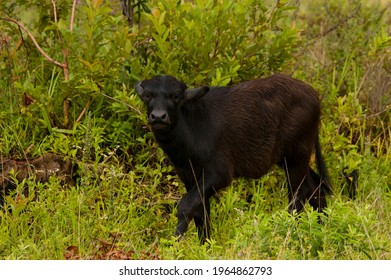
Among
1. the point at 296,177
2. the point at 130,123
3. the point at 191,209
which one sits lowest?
the point at 296,177

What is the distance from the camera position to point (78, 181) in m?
8.09

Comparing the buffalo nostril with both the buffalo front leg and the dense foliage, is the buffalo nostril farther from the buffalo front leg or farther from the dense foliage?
the buffalo front leg

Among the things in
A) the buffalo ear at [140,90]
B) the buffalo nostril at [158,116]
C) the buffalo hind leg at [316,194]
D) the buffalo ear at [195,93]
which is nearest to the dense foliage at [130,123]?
the buffalo hind leg at [316,194]

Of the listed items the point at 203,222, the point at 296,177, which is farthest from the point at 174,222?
the point at 296,177

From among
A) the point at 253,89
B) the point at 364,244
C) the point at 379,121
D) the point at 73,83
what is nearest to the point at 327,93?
the point at 379,121

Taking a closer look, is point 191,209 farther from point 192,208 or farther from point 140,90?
point 140,90

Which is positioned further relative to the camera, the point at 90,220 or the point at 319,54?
the point at 319,54

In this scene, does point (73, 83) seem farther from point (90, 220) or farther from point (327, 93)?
point (327, 93)

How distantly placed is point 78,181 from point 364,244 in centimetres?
285

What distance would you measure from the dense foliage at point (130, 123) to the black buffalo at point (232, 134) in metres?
0.29

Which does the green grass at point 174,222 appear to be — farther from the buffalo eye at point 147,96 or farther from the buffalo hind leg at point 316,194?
the buffalo eye at point 147,96

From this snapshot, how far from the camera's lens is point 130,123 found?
8328 mm

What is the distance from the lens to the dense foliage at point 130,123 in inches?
284

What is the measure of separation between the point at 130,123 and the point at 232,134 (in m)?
1.21
